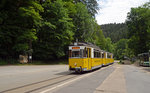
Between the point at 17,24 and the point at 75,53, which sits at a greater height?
the point at 17,24

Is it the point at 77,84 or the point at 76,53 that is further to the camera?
the point at 76,53

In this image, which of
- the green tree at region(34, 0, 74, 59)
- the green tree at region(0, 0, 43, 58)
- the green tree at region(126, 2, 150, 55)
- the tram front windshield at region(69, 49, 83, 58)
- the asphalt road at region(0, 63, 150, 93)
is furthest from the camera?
the green tree at region(126, 2, 150, 55)

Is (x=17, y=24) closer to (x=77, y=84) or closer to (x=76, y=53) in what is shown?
(x=76, y=53)

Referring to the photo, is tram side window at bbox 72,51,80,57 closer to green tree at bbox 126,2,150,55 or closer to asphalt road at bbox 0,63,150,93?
asphalt road at bbox 0,63,150,93

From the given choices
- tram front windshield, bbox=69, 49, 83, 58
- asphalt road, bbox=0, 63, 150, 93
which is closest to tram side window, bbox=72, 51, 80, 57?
tram front windshield, bbox=69, 49, 83, 58

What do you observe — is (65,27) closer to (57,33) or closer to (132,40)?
(57,33)

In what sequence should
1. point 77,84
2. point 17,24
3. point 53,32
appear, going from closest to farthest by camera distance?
point 77,84 < point 17,24 < point 53,32

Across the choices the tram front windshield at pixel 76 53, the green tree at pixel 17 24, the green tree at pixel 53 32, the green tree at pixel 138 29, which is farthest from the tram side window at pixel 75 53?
the green tree at pixel 138 29

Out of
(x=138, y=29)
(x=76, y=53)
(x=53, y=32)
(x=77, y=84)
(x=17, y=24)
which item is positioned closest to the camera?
(x=77, y=84)

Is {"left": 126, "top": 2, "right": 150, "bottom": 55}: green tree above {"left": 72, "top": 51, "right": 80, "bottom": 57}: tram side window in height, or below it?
above

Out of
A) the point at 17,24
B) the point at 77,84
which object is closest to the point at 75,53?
the point at 77,84

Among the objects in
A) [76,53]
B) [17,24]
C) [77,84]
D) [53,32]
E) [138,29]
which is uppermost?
[138,29]

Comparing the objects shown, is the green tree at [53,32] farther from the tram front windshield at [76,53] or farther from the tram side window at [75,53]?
the tram side window at [75,53]

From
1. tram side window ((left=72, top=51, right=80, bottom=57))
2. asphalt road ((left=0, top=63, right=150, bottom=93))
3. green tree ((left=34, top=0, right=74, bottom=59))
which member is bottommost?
asphalt road ((left=0, top=63, right=150, bottom=93))
